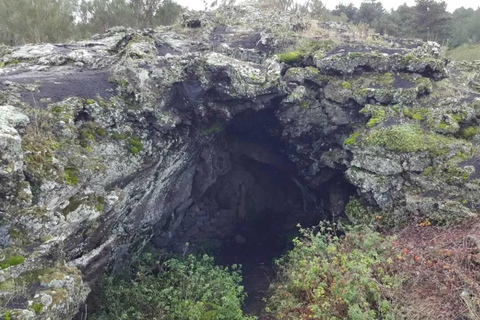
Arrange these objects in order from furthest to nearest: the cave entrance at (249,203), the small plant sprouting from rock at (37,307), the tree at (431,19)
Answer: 1. the tree at (431,19)
2. the cave entrance at (249,203)
3. the small plant sprouting from rock at (37,307)

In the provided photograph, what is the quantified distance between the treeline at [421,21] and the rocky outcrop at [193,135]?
11629mm

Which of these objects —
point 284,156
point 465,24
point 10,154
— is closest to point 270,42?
point 284,156

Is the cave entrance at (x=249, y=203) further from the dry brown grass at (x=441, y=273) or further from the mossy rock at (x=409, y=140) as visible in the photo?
the dry brown grass at (x=441, y=273)

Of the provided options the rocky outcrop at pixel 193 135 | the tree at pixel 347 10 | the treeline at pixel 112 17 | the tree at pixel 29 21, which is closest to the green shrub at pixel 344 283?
the rocky outcrop at pixel 193 135

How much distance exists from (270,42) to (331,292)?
9.67m

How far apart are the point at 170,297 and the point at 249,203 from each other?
842cm

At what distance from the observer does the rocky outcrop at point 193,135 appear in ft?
21.4

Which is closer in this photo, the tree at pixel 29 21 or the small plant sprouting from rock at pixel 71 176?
the small plant sprouting from rock at pixel 71 176

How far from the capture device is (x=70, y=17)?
20.0 metres

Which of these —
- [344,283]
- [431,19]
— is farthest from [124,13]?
[431,19]

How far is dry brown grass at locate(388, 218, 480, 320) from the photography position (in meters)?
6.61

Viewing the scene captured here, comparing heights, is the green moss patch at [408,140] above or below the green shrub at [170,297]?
above

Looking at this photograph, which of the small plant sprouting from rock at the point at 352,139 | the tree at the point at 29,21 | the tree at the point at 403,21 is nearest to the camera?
the small plant sprouting from rock at the point at 352,139

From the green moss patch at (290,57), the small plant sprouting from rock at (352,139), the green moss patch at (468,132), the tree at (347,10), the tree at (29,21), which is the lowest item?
the small plant sprouting from rock at (352,139)
